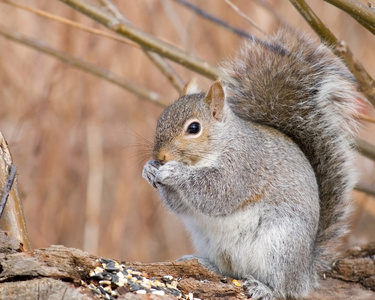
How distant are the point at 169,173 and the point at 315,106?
676 mm

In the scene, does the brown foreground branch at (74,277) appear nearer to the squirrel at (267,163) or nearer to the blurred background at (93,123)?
the squirrel at (267,163)

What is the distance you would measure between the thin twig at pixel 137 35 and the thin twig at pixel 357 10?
0.82 m

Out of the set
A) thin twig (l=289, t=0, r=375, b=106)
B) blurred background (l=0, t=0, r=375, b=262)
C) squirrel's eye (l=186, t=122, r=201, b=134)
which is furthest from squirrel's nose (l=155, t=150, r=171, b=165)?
blurred background (l=0, t=0, r=375, b=262)

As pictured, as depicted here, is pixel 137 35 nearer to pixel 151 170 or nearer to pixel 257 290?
pixel 151 170

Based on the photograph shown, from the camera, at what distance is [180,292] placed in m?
1.93

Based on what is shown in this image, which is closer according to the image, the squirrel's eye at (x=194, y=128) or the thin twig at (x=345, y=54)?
the thin twig at (x=345, y=54)

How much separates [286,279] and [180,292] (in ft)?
1.53

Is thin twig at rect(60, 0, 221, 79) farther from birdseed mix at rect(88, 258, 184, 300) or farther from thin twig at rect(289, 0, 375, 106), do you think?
birdseed mix at rect(88, 258, 184, 300)

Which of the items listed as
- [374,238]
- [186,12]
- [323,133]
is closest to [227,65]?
[323,133]

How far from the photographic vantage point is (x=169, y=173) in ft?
7.14

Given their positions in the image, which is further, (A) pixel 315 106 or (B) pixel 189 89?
(B) pixel 189 89

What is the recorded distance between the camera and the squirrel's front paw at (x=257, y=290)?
2113 millimetres

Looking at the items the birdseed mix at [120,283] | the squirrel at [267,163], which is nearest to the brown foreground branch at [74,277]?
the birdseed mix at [120,283]

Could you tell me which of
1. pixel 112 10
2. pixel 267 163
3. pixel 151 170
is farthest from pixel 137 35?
pixel 267 163
